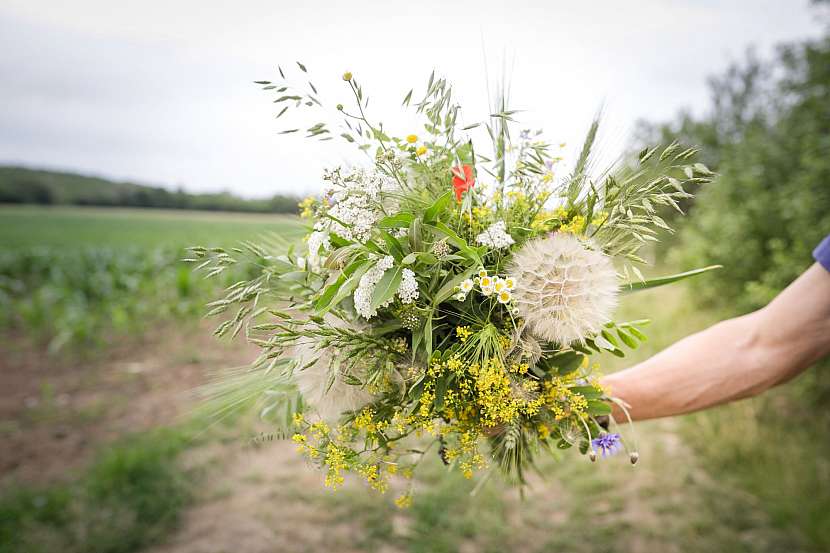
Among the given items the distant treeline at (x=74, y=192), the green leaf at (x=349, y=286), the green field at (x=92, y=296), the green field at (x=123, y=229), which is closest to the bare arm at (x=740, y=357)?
the green leaf at (x=349, y=286)

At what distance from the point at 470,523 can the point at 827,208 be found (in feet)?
14.0

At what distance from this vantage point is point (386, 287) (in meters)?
1.22

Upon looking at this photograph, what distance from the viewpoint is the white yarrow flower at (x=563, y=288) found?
4.33 ft

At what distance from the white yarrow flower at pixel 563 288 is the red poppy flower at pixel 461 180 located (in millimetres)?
236

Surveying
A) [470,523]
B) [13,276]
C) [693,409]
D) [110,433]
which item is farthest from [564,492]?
[13,276]

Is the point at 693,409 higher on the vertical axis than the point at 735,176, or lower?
lower

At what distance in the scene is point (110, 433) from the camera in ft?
15.7

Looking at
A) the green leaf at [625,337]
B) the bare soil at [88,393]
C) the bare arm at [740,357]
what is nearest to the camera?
the green leaf at [625,337]

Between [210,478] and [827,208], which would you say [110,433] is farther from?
[827,208]

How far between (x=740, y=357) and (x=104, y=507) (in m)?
4.04

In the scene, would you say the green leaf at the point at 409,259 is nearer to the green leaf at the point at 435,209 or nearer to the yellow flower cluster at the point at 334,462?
the green leaf at the point at 435,209

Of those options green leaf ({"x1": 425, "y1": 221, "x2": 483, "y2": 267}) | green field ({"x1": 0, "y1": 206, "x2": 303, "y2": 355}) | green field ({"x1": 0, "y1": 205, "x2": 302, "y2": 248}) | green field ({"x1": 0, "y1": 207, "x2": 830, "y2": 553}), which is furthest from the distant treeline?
green leaf ({"x1": 425, "y1": 221, "x2": 483, "y2": 267})

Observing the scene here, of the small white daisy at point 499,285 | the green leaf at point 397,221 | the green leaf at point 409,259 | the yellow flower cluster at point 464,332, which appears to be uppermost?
the green leaf at point 397,221

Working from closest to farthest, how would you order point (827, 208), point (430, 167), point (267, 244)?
point (430, 167)
point (267, 244)
point (827, 208)
